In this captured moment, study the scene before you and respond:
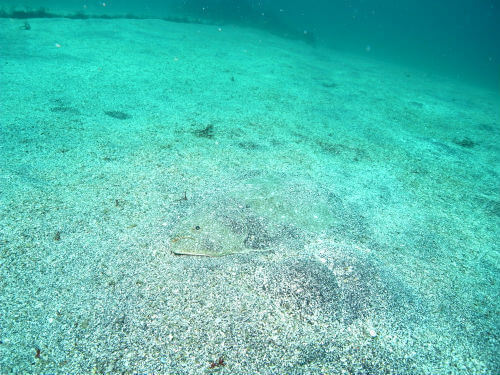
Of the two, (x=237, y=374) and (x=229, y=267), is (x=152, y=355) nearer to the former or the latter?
(x=237, y=374)

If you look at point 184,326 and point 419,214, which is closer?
point 184,326

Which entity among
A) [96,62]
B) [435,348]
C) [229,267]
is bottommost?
[435,348]

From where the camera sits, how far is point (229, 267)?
307 cm

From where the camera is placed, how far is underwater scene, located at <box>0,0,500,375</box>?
2.40 metres

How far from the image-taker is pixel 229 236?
3445mm

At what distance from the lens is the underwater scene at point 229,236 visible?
2.40m

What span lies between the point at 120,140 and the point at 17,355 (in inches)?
158

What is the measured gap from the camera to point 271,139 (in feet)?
20.3

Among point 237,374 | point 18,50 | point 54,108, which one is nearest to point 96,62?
point 18,50

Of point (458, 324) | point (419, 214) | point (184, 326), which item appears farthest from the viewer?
point (419, 214)

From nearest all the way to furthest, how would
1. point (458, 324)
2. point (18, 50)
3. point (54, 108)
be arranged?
point (458, 324)
point (54, 108)
point (18, 50)

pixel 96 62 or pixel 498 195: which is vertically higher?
pixel 96 62

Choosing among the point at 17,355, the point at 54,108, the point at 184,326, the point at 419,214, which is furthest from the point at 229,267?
the point at 54,108

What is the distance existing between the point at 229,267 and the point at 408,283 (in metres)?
2.36
